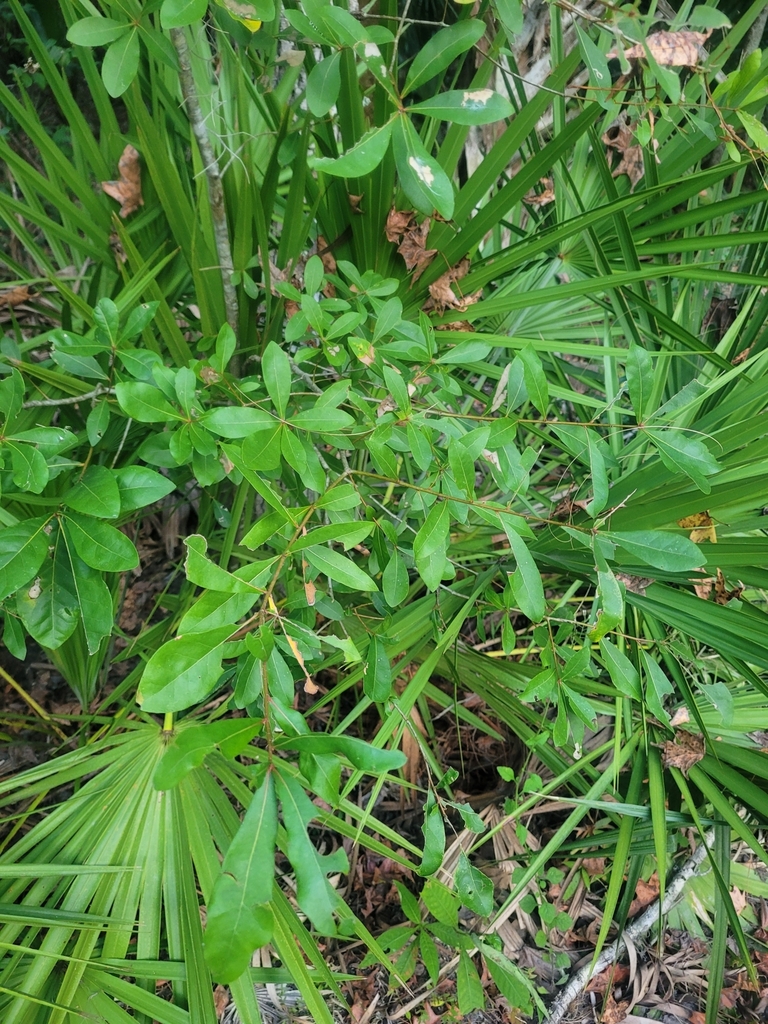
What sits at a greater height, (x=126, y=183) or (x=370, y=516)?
(x=126, y=183)

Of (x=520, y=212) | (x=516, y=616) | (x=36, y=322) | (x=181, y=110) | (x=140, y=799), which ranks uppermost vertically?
(x=181, y=110)

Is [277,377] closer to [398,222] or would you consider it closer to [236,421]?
[236,421]

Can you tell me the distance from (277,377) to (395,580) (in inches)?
9.8

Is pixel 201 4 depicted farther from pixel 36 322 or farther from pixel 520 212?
pixel 520 212

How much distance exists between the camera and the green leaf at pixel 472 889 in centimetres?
74

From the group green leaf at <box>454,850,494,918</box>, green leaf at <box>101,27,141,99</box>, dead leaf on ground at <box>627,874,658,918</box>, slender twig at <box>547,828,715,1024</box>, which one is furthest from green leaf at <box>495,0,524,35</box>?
dead leaf on ground at <box>627,874,658,918</box>

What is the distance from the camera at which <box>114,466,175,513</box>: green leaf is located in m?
0.58

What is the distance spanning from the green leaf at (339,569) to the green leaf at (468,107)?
14.5 inches

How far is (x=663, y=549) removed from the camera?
546mm

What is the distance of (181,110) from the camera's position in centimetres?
94

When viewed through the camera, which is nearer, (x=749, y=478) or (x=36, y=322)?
(x=749, y=478)

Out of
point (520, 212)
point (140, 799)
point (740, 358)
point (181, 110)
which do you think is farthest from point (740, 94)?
point (140, 799)

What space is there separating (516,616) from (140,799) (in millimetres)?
897

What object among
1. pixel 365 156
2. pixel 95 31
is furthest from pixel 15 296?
pixel 365 156
